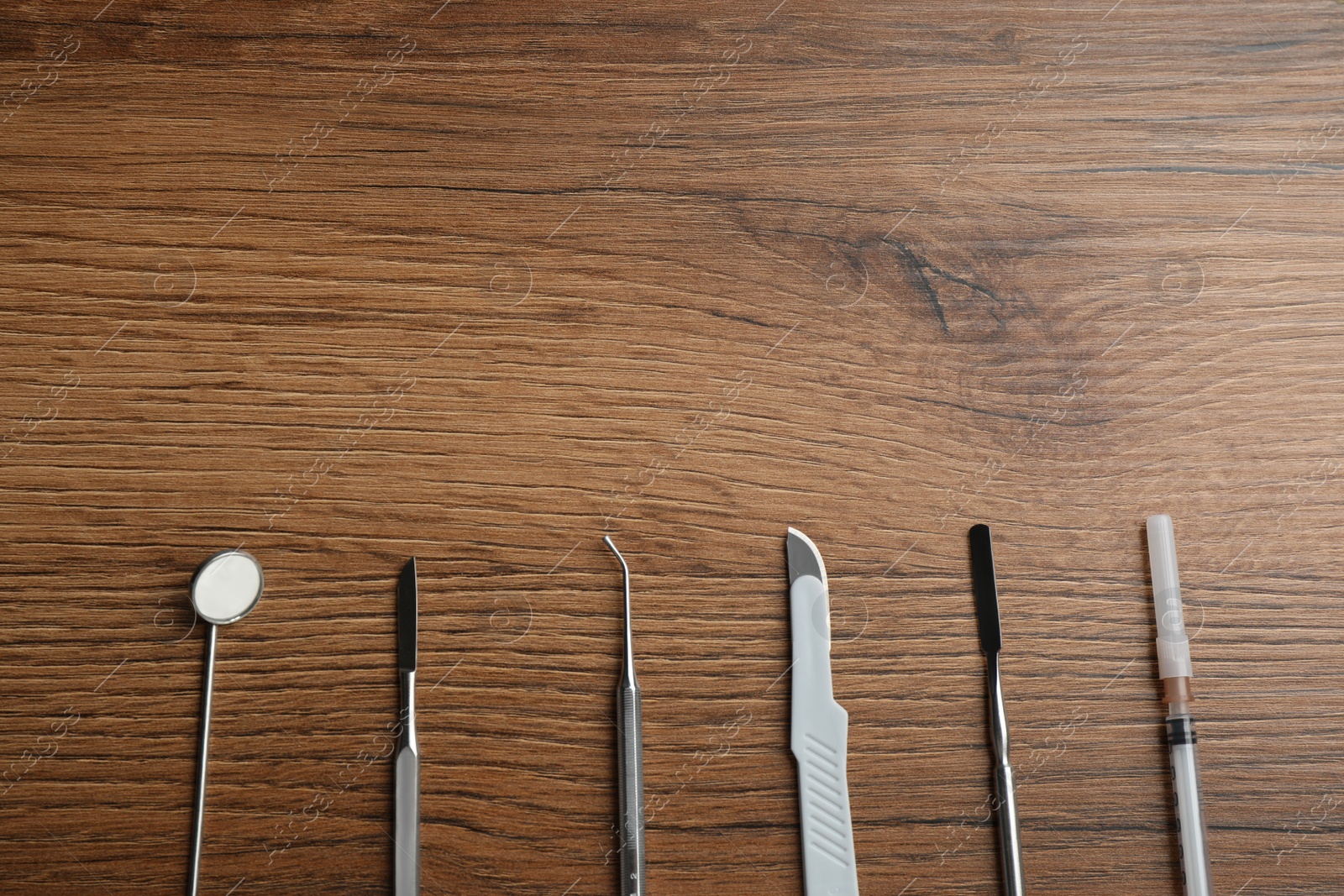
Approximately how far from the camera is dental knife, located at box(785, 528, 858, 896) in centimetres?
80

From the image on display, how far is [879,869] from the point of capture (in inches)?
31.9

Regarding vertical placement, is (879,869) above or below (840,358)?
below

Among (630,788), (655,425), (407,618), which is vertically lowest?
(630,788)

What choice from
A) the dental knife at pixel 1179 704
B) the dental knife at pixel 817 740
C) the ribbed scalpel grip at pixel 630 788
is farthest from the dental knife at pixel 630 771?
the dental knife at pixel 1179 704

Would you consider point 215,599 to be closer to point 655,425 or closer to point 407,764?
point 407,764

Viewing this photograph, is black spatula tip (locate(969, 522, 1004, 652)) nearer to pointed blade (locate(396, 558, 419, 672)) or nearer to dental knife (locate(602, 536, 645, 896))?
dental knife (locate(602, 536, 645, 896))

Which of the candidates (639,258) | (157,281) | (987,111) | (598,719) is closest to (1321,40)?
(987,111)

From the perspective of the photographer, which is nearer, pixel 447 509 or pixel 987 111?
pixel 447 509

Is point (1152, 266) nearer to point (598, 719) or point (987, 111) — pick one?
point (987, 111)

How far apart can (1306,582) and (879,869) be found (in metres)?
0.56

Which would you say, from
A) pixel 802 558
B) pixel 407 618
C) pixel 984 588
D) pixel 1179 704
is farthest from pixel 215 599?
pixel 1179 704

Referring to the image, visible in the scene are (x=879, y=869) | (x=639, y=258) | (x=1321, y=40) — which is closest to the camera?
(x=879, y=869)

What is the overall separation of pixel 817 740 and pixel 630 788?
186 mm

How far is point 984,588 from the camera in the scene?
34.1 inches
